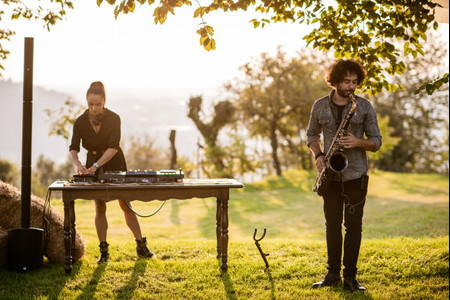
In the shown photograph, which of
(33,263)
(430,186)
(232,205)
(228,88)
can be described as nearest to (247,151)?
(228,88)

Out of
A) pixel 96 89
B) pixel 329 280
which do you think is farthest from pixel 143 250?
pixel 329 280

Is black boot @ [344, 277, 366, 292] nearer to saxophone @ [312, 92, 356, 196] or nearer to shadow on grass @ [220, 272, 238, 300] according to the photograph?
saxophone @ [312, 92, 356, 196]

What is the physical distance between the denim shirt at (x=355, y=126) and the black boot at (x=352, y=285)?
106cm

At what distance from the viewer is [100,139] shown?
245 inches

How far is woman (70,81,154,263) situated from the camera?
19.7 feet

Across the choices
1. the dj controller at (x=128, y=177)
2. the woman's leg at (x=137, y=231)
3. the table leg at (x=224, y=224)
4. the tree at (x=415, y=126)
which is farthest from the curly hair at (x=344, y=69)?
the tree at (x=415, y=126)

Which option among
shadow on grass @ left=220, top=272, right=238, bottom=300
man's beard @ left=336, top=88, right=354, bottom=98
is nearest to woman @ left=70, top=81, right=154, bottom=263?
shadow on grass @ left=220, top=272, right=238, bottom=300

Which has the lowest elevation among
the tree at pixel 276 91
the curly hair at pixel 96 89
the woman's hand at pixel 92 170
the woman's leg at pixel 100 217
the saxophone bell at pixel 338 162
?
the woman's leg at pixel 100 217

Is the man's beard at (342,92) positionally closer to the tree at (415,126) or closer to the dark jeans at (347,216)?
the dark jeans at (347,216)

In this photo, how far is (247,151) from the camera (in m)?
Answer: 22.6

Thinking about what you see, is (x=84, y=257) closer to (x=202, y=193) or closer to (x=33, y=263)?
(x=33, y=263)

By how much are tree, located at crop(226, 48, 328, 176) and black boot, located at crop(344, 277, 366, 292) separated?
63.0 ft

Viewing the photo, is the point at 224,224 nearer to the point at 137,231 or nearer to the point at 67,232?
the point at 137,231

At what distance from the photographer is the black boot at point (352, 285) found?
502 cm
